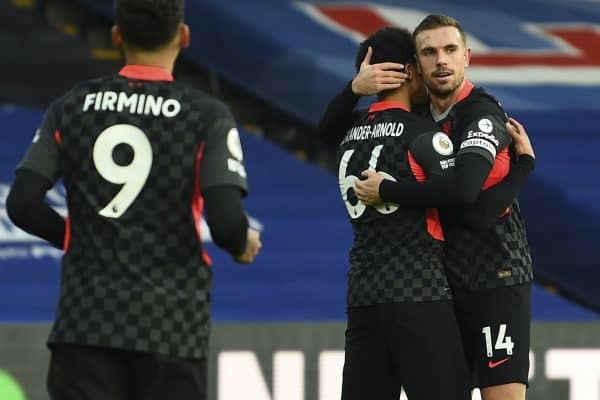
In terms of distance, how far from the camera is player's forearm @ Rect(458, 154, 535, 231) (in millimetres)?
4062

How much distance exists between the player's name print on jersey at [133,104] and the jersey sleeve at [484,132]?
1.05 metres

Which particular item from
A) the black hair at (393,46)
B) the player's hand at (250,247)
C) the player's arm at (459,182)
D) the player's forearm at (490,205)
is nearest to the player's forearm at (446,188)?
the player's arm at (459,182)

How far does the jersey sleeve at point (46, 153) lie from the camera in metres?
3.25

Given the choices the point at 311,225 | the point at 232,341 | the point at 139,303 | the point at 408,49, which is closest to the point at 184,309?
the point at 139,303

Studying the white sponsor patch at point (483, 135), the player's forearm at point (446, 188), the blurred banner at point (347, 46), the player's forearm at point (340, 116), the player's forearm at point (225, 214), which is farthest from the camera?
the blurred banner at point (347, 46)

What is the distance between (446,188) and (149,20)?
1.06m

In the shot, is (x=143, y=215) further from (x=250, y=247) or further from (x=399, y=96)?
(x=399, y=96)

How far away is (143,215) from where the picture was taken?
A: 3.19 metres

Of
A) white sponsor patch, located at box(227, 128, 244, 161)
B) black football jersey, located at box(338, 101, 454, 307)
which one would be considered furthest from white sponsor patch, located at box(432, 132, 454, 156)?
white sponsor patch, located at box(227, 128, 244, 161)

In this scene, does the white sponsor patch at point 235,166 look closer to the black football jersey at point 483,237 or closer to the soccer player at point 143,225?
the soccer player at point 143,225

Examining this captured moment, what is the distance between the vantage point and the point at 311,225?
8.75 meters

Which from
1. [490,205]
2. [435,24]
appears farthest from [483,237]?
[435,24]

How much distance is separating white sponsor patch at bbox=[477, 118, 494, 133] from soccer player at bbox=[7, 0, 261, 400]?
1.04 metres

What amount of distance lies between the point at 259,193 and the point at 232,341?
1.86 metres
